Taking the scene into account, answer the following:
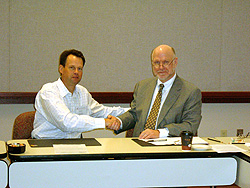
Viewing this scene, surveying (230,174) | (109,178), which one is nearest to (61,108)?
(109,178)

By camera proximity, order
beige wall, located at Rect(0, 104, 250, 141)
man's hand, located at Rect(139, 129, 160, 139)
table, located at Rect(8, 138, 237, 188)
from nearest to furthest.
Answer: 1. table, located at Rect(8, 138, 237, 188)
2. man's hand, located at Rect(139, 129, 160, 139)
3. beige wall, located at Rect(0, 104, 250, 141)

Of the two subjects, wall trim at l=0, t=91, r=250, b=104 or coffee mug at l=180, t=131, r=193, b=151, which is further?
wall trim at l=0, t=91, r=250, b=104

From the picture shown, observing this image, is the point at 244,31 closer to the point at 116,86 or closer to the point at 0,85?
the point at 116,86

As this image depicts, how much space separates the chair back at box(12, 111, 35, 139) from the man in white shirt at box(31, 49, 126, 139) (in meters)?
0.04

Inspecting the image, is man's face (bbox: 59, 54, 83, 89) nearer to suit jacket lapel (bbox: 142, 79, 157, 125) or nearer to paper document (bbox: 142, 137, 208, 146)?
suit jacket lapel (bbox: 142, 79, 157, 125)

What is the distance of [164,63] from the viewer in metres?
3.12

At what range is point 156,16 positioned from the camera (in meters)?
4.47

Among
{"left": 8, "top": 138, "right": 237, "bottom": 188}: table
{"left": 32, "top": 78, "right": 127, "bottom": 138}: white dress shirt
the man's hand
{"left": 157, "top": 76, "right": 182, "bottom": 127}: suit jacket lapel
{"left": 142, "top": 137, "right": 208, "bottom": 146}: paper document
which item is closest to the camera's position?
{"left": 8, "top": 138, "right": 237, "bottom": 188}: table

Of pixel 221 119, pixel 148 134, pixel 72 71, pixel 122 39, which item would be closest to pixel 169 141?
pixel 148 134

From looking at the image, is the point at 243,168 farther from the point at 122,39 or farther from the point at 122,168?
the point at 122,39

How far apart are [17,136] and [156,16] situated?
2.41 m

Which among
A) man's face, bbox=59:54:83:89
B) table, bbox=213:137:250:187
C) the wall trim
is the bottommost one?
table, bbox=213:137:250:187

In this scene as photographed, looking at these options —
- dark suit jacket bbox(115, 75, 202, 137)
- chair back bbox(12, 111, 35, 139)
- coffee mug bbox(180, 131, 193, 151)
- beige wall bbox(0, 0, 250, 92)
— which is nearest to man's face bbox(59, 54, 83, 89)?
chair back bbox(12, 111, 35, 139)

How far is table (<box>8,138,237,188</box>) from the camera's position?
2.02 metres
